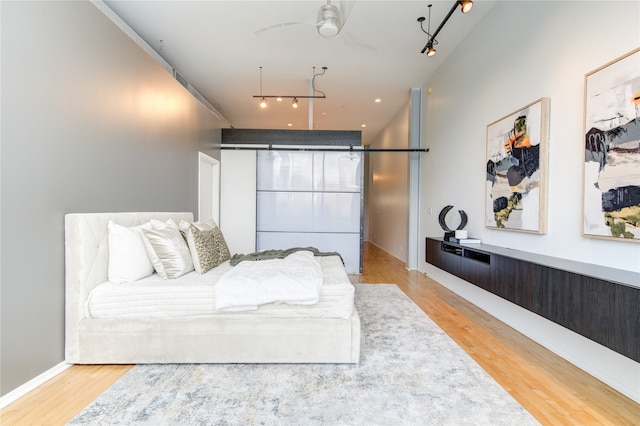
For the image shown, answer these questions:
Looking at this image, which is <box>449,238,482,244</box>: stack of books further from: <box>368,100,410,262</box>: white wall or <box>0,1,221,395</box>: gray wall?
<box>0,1,221,395</box>: gray wall

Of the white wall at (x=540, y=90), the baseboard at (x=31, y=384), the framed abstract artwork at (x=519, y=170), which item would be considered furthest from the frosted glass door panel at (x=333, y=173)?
the baseboard at (x=31, y=384)

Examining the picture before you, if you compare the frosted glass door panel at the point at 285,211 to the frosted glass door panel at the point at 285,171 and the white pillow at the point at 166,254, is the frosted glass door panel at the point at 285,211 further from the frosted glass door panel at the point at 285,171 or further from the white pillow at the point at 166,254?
the white pillow at the point at 166,254

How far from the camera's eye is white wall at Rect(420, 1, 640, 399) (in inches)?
77.2

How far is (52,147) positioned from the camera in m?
1.99

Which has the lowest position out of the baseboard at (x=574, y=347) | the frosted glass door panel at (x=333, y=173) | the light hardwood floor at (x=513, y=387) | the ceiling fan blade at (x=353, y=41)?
the light hardwood floor at (x=513, y=387)

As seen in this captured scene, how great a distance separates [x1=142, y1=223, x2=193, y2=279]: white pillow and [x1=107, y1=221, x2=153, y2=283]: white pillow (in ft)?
0.19

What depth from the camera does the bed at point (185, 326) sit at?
206 cm

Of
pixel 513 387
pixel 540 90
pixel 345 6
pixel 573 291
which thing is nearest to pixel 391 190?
pixel 540 90

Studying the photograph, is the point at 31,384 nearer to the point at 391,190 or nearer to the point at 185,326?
the point at 185,326

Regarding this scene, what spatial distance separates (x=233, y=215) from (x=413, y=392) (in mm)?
4288

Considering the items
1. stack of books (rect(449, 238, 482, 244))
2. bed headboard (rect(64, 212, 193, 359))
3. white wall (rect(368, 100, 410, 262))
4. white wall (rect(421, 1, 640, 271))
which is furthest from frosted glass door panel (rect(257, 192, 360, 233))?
bed headboard (rect(64, 212, 193, 359))

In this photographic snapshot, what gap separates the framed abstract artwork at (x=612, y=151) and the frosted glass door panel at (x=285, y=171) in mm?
3820

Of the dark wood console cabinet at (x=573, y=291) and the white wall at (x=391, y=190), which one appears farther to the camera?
the white wall at (x=391, y=190)

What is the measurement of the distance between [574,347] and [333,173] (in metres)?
3.90
